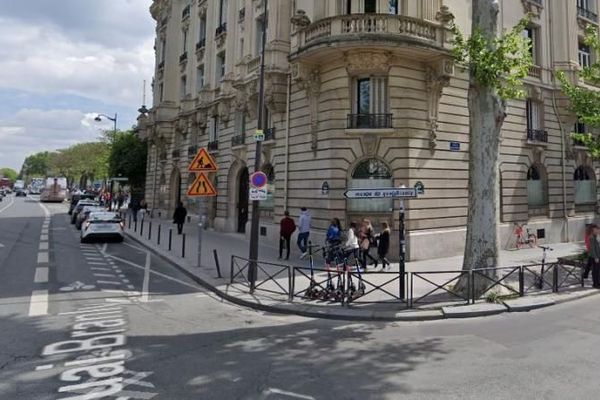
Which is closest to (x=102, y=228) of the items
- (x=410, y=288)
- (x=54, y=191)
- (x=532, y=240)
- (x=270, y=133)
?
(x=270, y=133)

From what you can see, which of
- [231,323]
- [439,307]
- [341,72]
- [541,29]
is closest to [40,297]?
[231,323]

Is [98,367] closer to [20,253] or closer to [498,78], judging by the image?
[498,78]

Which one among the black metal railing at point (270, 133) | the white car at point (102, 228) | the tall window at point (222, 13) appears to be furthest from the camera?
the tall window at point (222, 13)

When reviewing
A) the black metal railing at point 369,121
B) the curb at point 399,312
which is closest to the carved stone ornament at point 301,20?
the black metal railing at point 369,121

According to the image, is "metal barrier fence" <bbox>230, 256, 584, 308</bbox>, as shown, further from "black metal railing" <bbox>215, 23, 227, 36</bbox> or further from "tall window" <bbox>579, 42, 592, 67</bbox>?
"black metal railing" <bbox>215, 23, 227, 36</bbox>

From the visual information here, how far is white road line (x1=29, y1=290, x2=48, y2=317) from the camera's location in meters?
7.82

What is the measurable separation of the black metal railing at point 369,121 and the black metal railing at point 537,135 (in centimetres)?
920

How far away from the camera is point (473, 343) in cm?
657

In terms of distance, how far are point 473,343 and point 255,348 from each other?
340 cm

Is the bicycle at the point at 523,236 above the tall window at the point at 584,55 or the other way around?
the other way around

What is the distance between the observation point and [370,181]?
15.7 meters

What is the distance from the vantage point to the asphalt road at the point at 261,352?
4762mm

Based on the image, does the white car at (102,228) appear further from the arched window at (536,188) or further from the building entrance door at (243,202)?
the arched window at (536,188)

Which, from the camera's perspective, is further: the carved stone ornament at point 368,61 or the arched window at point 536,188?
the arched window at point 536,188
